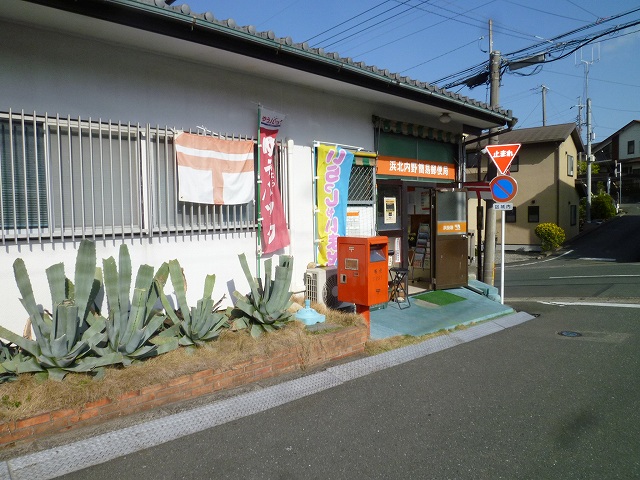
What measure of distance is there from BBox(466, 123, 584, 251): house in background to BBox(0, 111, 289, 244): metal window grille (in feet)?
80.3

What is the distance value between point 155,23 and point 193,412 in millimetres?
4196

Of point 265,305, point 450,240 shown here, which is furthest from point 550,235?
point 265,305

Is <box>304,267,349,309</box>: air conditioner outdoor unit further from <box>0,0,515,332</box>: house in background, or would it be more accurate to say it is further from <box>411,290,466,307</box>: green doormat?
<box>411,290,466,307</box>: green doormat

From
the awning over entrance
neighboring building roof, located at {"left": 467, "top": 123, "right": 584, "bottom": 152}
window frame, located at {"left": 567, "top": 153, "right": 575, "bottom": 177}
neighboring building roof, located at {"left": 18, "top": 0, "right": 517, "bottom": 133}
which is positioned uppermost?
neighboring building roof, located at {"left": 467, "top": 123, "right": 584, "bottom": 152}

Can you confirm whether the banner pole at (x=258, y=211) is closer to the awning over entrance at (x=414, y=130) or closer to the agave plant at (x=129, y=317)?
the agave plant at (x=129, y=317)

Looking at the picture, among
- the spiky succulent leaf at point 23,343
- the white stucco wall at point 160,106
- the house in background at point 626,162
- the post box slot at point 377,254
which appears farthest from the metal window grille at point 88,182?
the house in background at point 626,162

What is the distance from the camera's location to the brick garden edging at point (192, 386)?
12.8 ft

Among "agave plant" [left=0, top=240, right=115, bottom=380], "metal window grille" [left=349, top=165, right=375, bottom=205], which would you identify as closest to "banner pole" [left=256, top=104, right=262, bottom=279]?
"metal window grille" [left=349, top=165, right=375, bottom=205]

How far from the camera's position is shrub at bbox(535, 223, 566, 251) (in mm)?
25391

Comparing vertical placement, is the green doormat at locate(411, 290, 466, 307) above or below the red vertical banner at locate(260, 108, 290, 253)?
below

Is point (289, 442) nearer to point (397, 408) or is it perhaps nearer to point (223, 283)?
point (397, 408)

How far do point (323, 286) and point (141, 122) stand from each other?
365 centimetres

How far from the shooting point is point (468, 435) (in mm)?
4184

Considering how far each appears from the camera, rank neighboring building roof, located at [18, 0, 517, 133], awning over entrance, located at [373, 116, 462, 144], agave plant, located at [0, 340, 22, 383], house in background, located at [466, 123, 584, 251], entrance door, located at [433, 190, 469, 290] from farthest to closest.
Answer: house in background, located at [466, 123, 584, 251] < entrance door, located at [433, 190, 469, 290] < awning over entrance, located at [373, 116, 462, 144] < neighboring building roof, located at [18, 0, 517, 133] < agave plant, located at [0, 340, 22, 383]
